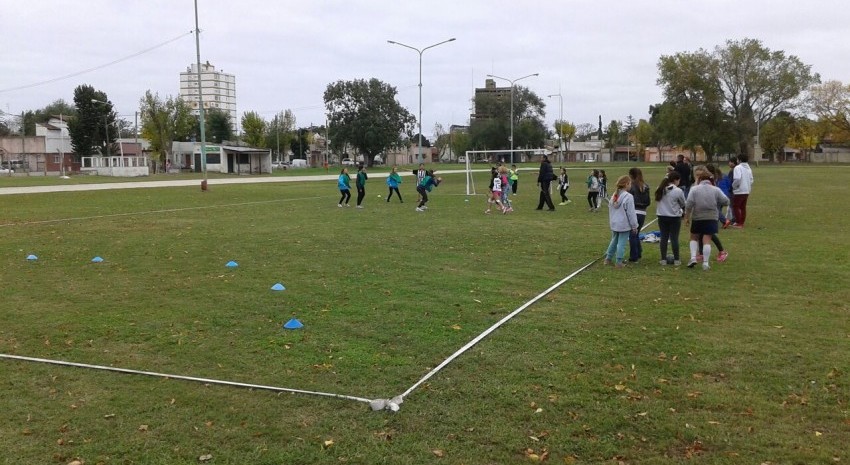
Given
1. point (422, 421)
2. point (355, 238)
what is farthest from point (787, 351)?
point (355, 238)

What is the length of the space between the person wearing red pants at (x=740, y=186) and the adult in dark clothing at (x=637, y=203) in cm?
437

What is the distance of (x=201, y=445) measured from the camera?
14.4 ft

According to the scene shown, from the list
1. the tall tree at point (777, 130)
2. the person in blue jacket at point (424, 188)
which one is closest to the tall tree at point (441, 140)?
the tall tree at point (777, 130)

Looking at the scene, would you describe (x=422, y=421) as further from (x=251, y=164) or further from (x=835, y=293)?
(x=251, y=164)

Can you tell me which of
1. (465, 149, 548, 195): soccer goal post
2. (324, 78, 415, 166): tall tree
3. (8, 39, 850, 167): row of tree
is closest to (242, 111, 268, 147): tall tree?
(8, 39, 850, 167): row of tree

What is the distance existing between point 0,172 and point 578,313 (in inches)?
3236

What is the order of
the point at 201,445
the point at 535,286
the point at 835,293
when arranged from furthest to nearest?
the point at 535,286, the point at 835,293, the point at 201,445

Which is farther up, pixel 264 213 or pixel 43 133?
pixel 43 133

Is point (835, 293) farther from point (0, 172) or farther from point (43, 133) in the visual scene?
point (43, 133)

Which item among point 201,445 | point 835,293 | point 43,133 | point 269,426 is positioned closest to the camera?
point 201,445

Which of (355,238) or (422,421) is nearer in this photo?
(422,421)

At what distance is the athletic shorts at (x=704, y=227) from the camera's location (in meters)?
10.3

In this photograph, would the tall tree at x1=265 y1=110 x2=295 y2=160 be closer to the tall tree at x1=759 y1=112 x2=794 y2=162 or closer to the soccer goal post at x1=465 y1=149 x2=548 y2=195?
the soccer goal post at x1=465 y1=149 x2=548 y2=195

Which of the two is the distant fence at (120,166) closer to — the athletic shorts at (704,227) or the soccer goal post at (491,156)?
the soccer goal post at (491,156)
